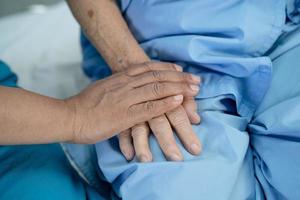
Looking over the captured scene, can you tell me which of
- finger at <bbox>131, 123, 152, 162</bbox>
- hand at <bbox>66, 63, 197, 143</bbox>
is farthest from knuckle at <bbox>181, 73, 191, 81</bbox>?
finger at <bbox>131, 123, 152, 162</bbox>

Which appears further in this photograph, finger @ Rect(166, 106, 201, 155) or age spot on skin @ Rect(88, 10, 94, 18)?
age spot on skin @ Rect(88, 10, 94, 18)

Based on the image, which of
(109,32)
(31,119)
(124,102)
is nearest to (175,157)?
(124,102)

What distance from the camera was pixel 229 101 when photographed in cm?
71

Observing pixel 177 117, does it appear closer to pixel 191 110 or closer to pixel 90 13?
pixel 191 110

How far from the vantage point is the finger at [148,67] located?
74cm

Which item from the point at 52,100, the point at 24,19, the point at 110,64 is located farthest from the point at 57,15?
the point at 52,100

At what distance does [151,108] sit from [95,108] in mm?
101

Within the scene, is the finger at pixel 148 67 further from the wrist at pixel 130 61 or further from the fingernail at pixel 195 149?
the fingernail at pixel 195 149

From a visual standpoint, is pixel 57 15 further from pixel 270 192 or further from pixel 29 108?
pixel 270 192

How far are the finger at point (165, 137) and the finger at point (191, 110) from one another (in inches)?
1.7

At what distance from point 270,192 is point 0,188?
47 cm

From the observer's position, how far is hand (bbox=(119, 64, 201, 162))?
0.63 meters

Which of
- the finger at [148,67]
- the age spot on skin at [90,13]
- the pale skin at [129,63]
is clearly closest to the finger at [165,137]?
the pale skin at [129,63]

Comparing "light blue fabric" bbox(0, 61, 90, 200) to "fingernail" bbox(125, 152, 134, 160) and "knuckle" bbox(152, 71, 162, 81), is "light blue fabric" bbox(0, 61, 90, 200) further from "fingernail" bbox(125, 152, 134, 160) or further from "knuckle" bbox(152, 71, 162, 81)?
"knuckle" bbox(152, 71, 162, 81)
